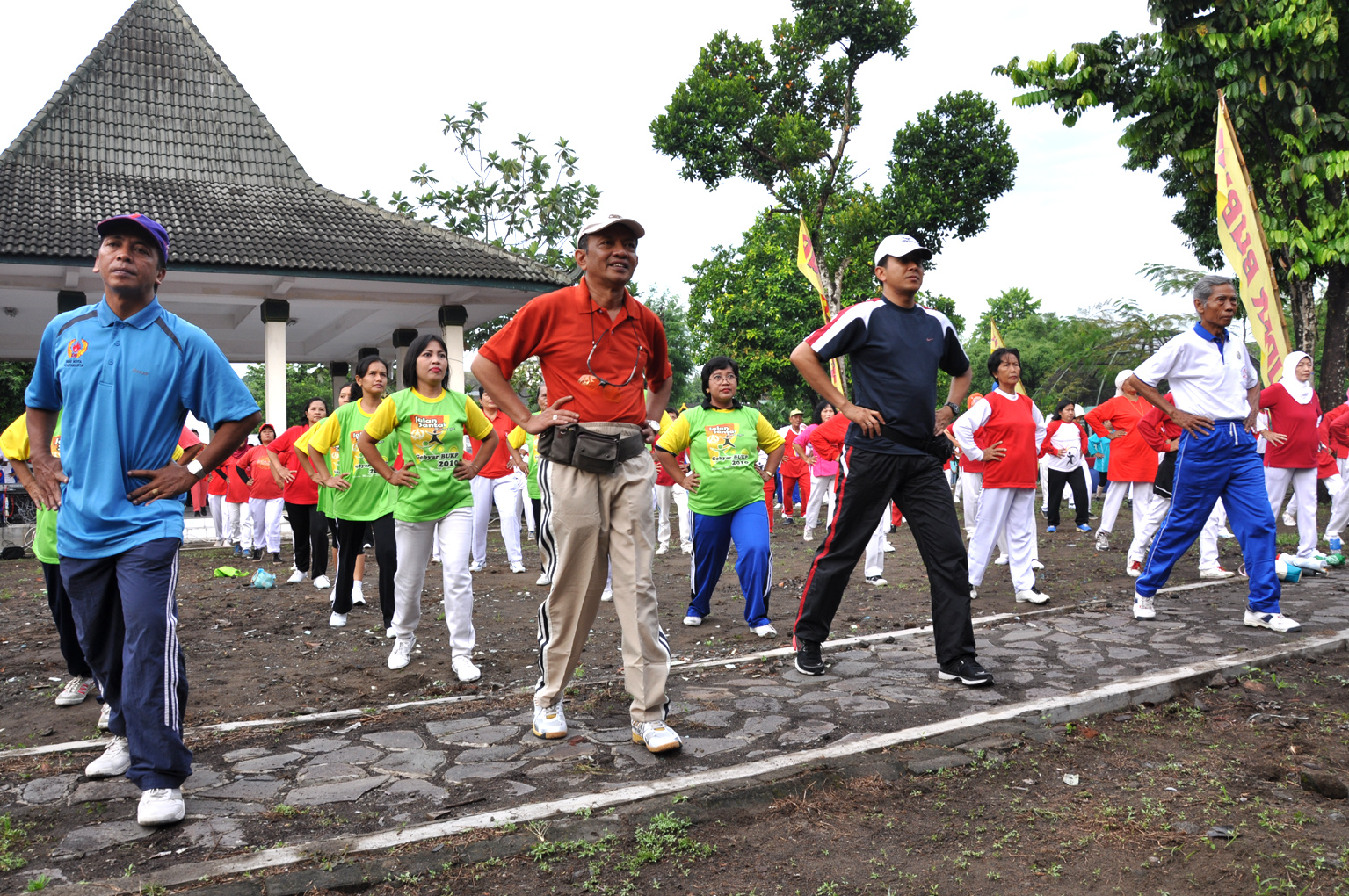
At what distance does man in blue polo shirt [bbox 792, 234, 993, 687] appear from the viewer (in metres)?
5.13

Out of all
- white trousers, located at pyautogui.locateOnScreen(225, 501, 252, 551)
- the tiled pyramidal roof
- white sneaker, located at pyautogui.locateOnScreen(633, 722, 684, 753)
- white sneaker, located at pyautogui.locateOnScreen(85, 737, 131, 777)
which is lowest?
white sneaker, located at pyautogui.locateOnScreen(85, 737, 131, 777)

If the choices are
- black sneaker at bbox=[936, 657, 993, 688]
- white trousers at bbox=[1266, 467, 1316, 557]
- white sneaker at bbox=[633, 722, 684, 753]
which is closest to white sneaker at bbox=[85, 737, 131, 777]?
white sneaker at bbox=[633, 722, 684, 753]

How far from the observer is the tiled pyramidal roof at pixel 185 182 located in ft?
54.6

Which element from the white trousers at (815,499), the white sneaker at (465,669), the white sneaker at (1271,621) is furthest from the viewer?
the white trousers at (815,499)

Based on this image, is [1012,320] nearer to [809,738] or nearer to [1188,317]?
[1188,317]

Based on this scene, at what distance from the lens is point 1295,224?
17766 mm

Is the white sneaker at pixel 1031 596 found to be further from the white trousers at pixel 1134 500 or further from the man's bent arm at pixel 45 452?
the man's bent arm at pixel 45 452

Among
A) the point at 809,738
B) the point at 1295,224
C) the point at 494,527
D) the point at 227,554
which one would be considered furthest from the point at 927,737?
the point at 1295,224

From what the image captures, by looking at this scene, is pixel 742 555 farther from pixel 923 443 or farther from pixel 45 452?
pixel 45 452

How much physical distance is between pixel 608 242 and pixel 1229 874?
3146mm

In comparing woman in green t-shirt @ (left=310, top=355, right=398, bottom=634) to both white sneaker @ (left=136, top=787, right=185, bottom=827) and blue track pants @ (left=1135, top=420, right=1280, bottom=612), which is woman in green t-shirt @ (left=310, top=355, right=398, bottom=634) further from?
blue track pants @ (left=1135, top=420, right=1280, bottom=612)

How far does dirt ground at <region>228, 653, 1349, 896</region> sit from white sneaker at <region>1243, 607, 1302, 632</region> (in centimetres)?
221

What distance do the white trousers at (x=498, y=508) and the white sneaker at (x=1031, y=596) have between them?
16.4 feet

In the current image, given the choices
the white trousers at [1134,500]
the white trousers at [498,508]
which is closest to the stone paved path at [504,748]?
the white trousers at [1134,500]
